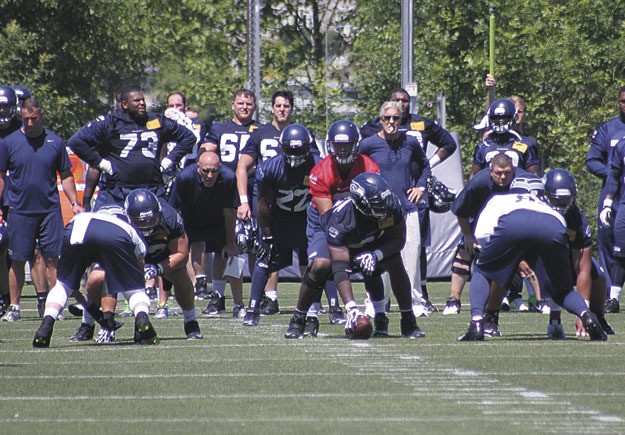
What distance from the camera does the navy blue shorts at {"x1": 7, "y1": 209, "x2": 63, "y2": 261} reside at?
13.6 metres

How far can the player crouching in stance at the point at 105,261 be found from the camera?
10391 millimetres

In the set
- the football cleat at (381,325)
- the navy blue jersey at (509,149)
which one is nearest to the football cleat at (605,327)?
the football cleat at (381,325)

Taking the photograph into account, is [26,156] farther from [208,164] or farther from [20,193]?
[208,164]

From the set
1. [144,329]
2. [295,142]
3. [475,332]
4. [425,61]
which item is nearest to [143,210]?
[144,329]

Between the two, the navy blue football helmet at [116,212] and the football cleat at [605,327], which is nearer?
the navy blue football helmet at [116,212]

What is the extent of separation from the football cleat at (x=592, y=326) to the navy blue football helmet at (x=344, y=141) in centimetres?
216

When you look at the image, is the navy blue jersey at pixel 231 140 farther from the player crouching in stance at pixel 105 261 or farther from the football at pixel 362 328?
the football at pixel 362 328

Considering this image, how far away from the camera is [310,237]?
1148cm

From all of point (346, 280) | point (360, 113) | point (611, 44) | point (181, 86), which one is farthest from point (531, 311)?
point (181, 86)

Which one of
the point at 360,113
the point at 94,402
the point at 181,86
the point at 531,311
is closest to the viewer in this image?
the point at 94,402

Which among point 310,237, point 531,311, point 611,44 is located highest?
point 611,44

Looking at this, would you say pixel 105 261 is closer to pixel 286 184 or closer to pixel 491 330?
pixel 286 184

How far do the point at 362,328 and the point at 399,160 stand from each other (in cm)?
300

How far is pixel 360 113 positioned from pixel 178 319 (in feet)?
75.9
